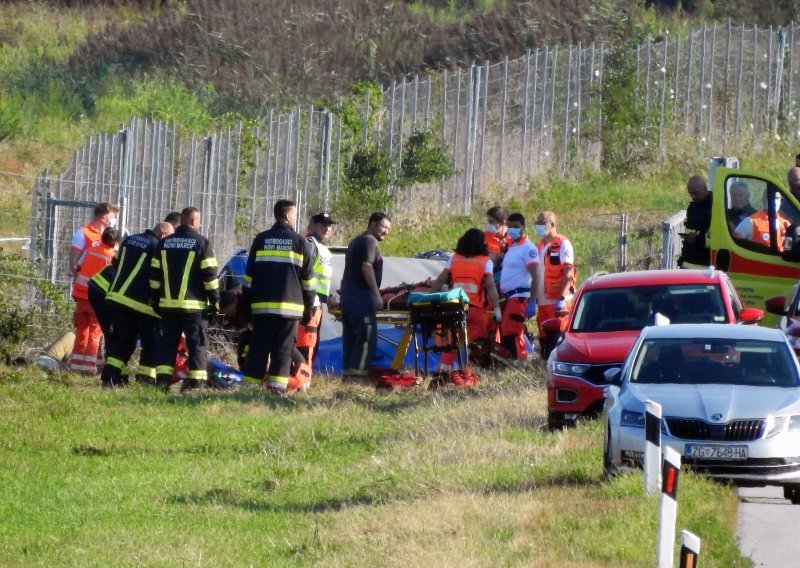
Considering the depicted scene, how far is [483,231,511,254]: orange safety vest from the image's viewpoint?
19.5 meters

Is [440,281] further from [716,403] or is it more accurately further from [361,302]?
[716,403]

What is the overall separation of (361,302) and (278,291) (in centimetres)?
143

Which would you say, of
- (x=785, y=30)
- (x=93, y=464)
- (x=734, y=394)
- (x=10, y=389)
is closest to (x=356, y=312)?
(x=10, y=389)

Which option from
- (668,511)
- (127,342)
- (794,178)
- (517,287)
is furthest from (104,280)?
(668,511)

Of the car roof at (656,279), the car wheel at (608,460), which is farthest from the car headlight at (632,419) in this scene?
the car roof at (656,279)

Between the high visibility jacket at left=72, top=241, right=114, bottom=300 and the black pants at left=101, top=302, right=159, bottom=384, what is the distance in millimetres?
1312

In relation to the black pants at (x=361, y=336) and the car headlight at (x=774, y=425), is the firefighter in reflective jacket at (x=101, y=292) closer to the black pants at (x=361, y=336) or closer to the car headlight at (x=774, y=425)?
the black pants at (x=361, y=336)

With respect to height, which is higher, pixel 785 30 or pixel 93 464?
pixel 785 30

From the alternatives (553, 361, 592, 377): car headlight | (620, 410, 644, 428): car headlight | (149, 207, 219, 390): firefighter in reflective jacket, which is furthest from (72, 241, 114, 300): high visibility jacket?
(620, 410, 644, 428): car headlight

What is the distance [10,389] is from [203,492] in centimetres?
519

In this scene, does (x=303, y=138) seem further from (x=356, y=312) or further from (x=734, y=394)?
(x=734, y=394)

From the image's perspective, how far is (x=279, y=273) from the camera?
637 inches

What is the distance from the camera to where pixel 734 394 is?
11492 millimetres

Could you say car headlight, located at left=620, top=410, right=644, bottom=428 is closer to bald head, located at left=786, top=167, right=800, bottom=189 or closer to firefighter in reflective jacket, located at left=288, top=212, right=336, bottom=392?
firefighter in reflective jacket, located at left=288, top=212, right=336, bottom=392
